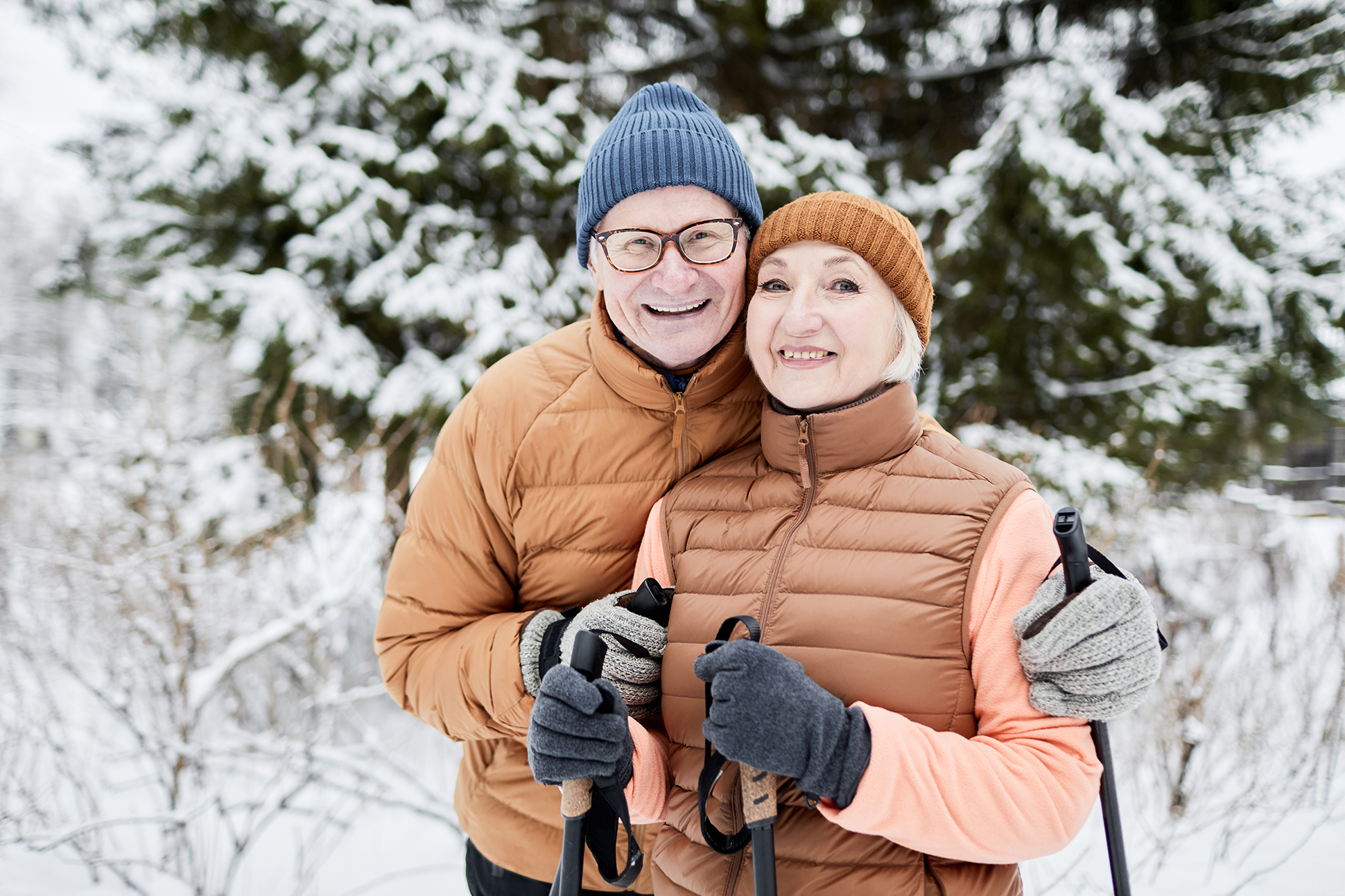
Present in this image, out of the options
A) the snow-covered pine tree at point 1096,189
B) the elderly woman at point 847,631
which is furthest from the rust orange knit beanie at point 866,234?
the snow-covered pine tree at point 1096,189

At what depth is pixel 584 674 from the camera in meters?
1.25

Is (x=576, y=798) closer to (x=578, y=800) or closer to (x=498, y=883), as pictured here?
(x=578, y=800)

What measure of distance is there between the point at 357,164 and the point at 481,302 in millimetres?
1341

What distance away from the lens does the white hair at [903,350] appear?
149cm

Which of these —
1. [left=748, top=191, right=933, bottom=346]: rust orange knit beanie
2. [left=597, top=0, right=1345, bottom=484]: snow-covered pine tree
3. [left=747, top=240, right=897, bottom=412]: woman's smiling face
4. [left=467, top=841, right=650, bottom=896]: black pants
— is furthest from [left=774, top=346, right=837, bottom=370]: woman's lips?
[left=597, top=0, right=1345, bottom=484]: snow-covered pine tree

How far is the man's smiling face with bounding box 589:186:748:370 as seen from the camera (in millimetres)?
1621

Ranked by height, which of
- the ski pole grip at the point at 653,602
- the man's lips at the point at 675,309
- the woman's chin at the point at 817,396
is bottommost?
the ski pole grip at the point at 653,602

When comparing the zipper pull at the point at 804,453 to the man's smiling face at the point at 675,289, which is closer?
the zipper pull at the point at 804,453

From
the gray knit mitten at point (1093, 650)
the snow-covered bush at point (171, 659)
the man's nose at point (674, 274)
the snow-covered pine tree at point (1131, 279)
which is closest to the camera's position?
the gray knit mitten at point (1093, 650)

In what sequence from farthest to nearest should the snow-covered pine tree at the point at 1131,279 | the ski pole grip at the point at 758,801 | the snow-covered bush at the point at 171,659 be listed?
the snow-covered pine tree at the point at 1131,279 → the snow-covered bush at the point at 171,659 → the ski pole grip at the point at 758,801

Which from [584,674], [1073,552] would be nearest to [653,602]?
[584,674]

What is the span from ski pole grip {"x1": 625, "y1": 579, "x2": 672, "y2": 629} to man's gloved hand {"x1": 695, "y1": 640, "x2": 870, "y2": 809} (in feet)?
1.07

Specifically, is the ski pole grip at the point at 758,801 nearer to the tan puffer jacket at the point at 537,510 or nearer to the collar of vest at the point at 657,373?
the tan puffer jacket at the point at 537,510

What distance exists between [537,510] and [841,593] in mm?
774
